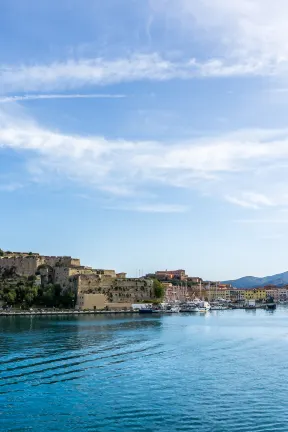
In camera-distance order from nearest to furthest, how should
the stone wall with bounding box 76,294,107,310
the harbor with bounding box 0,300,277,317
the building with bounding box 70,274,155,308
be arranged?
1. the harbor with bounding box 0,300,277,317
2. the stone wall with bounding box 76,294,107,310
3. the building with bounding box 70,274,155,308

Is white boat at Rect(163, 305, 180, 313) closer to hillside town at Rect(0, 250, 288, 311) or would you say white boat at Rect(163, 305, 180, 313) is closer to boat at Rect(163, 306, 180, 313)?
boat at Rect(163, 306, 180, 313)

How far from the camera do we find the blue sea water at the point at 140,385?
39.2 ft

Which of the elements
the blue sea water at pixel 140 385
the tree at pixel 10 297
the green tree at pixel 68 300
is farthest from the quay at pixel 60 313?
the blue sea water at pixel 140 385

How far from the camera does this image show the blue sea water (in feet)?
39.2

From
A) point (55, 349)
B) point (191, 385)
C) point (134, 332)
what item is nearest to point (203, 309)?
point (134, 332)

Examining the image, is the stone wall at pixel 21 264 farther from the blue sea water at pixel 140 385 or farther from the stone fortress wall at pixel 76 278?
the blue sea water at pixel 140 385

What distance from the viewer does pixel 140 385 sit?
15656 mm

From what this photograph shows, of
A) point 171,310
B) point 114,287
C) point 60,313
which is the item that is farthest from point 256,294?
point 60,313

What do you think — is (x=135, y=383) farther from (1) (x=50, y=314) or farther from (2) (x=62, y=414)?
(1) (x=50, y=314)

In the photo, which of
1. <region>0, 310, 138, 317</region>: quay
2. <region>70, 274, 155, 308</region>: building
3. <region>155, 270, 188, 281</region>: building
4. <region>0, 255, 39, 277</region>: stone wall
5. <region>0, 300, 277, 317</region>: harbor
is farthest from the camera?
<region>155, 270, 188, 281</region>: building

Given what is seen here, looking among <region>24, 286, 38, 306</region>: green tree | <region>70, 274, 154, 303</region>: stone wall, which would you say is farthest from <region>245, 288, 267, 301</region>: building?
<region>24, 286, 38, 306</region>: green tree

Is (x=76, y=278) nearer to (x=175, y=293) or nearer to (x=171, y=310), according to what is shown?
(x=171, y=310)

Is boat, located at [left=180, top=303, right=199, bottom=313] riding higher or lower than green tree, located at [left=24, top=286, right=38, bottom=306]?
lower

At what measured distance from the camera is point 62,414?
1255cm
